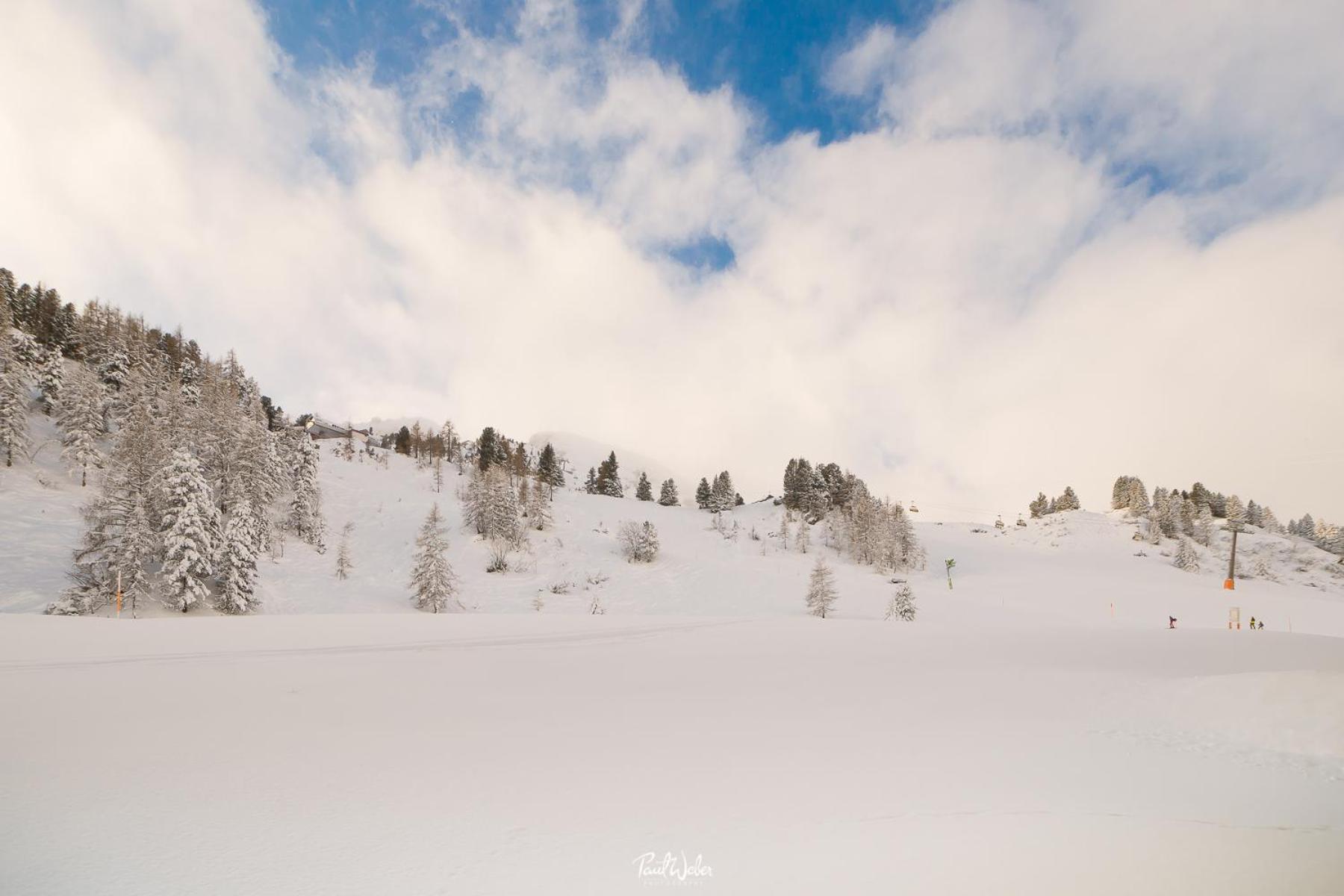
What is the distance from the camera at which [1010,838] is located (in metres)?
4.13

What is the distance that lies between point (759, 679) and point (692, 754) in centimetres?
439

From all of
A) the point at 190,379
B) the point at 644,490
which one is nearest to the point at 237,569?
the point at 190,379

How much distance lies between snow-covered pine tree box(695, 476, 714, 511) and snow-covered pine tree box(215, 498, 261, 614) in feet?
296

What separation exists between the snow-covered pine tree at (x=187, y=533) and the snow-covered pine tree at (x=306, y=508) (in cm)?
1852

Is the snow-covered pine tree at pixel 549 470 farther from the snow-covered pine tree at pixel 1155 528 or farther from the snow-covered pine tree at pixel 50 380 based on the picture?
the snow-covered pine tree at pixel 1155 528

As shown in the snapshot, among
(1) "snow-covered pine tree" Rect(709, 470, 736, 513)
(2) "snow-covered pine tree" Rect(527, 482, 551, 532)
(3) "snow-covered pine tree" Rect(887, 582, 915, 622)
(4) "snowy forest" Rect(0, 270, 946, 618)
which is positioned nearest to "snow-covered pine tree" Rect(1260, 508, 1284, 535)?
(4) "snowy forest" Rect(0, 270, 946, 618)

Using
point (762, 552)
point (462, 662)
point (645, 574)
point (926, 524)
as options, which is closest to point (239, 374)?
point (645, 574)

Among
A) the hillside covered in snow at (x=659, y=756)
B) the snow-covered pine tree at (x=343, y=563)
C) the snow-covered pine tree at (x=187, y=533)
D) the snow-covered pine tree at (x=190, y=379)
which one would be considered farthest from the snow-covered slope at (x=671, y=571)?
the hillside covered in snow at (x=659, y=756)

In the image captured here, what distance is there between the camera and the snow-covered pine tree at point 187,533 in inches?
1105

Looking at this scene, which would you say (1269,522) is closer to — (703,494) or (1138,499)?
(1138,499)

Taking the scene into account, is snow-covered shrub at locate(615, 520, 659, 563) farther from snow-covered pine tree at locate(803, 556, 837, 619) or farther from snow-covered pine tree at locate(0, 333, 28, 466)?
snow-covered pine tree at locate(0, 333, 28, 466)

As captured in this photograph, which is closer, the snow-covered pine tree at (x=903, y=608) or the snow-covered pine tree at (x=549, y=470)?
the snow-covered pine tree at (x=903, y=608)

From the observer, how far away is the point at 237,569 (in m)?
29.8

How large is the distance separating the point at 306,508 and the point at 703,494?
261ft
